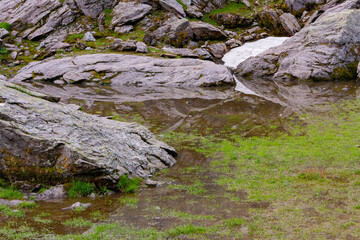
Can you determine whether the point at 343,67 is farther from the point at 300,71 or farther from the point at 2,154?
the point at 2,154

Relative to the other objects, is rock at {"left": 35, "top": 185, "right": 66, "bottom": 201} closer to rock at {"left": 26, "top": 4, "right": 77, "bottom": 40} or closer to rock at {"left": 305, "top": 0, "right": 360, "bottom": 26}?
rock at {"left": 305, "top": 0, "right": 360, "bottom": 26}

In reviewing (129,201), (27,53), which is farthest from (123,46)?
(129,201)

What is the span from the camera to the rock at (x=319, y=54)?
40.8 metres

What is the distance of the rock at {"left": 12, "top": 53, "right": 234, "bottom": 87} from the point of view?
135ft

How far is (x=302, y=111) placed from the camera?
2675 cm

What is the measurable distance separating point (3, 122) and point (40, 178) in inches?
104

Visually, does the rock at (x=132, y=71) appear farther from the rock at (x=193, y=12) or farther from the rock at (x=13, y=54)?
the rock at (x=193, y=12)

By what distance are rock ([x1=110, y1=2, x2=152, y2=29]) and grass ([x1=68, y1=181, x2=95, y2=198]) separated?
5030 centimetres

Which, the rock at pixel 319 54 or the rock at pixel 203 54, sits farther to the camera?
the rock at pixel 203 54

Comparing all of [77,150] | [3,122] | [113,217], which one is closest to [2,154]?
[3,122]

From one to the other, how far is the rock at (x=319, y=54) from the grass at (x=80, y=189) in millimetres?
34357

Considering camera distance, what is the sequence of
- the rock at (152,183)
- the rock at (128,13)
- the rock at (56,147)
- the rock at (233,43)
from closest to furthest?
the rock at (56,147) < the rock at (152,183) < the rock at (233,43) < the rock at (128,13)

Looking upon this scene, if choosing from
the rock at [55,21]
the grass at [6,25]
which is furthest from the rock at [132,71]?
the grass at [6,25]

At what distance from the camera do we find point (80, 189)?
13.4 metres
